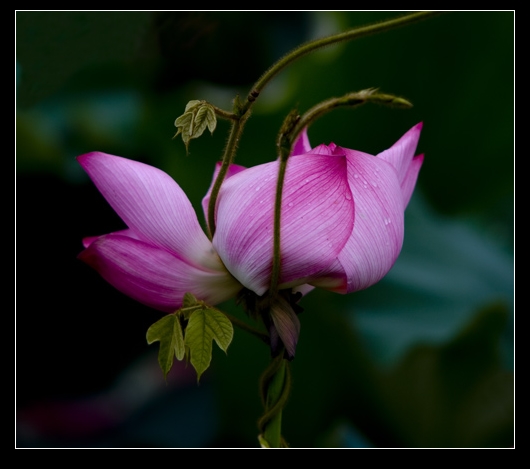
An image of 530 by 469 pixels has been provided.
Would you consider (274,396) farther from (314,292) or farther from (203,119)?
(314,292)

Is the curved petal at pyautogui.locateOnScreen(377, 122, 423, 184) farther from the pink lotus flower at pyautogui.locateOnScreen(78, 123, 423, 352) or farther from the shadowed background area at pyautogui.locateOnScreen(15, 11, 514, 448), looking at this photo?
the shadowed background area at pyautogui.locateOnScreen(15, 11, 514, 448)

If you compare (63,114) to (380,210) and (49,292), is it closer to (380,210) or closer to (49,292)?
(49,292)

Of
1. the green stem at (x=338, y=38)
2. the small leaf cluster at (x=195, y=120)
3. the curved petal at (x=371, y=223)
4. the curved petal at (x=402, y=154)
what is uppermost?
the green stem at (x=338, y=38)

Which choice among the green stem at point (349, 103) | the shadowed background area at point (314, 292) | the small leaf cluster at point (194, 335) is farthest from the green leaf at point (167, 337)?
the shadowed background area at point (314, 292)

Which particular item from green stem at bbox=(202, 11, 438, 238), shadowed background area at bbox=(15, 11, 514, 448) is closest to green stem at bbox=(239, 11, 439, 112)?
green stem at bbox=(202, 11, 438, 238)

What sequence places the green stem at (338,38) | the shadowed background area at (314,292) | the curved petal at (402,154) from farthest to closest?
1. the shadowed background area at (314,292)
2. the curved petal at (402,154)
3. the green stem at (338,38)

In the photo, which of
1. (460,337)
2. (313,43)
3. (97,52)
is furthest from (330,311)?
(313,43)

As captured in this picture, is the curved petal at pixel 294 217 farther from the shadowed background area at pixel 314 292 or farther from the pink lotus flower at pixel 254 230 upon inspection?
the shadowed background area at pixel 314 292

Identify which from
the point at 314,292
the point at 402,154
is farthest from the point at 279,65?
the point at 314,292

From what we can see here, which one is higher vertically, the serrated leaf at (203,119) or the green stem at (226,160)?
the serrated leaf at (203,119)
